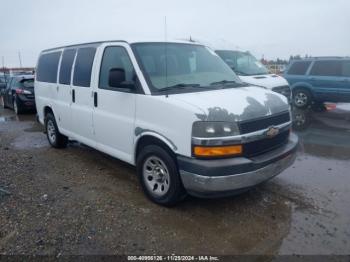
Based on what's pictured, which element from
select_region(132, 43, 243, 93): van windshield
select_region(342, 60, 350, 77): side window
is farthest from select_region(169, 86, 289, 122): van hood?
select_region(342, 60, 350, 77): side window

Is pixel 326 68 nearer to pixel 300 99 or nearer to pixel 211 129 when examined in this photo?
pixel 300 99

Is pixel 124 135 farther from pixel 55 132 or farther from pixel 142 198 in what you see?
pixel 55 132

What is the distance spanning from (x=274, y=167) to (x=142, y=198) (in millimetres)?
1802

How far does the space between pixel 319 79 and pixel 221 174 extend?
996cm

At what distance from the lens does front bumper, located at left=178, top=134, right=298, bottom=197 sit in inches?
138

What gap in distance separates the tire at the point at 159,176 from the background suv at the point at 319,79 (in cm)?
957

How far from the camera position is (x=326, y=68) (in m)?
11.9

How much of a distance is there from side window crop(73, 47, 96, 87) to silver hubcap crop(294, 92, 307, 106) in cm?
936

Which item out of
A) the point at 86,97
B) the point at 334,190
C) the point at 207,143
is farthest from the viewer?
the point at 86,97

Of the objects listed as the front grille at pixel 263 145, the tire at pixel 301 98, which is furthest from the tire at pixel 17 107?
the front grille at pixel 263 145

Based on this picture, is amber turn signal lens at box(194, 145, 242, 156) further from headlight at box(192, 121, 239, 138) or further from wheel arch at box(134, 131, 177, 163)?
wheel arch at box(134, 131, 177, 163)

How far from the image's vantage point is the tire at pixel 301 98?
12.2 m

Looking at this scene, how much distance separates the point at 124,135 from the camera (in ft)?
14.9

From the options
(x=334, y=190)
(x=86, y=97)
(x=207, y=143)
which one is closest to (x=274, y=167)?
(x=207, y=143)
